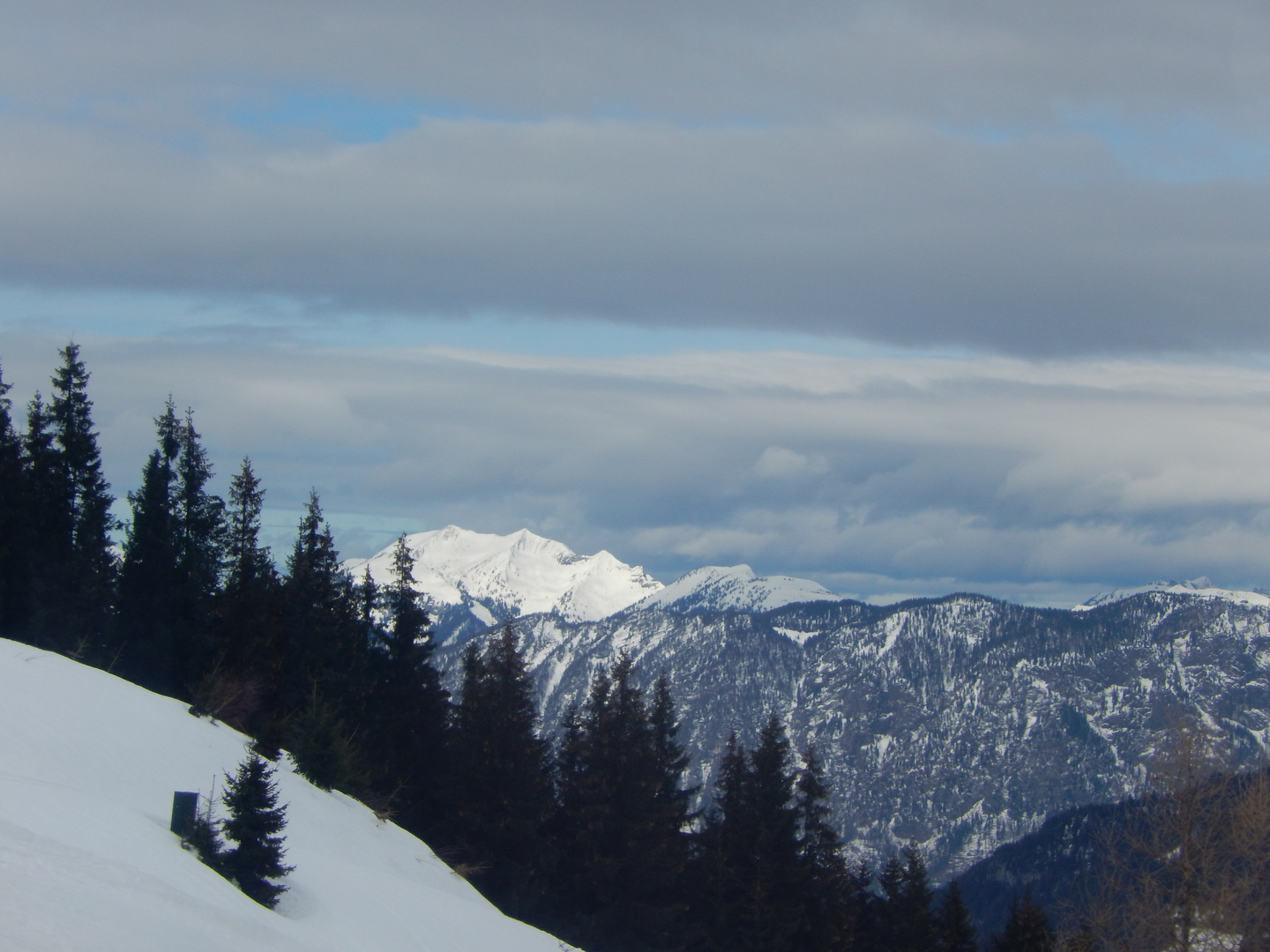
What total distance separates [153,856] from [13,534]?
38.2m

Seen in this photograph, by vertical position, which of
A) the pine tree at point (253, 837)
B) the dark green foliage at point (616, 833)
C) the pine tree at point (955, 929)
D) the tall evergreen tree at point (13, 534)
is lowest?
the pine tree at point (955, 929)

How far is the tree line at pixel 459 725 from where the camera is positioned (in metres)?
44.6

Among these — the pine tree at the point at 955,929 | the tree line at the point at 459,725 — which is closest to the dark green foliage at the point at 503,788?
the tree line at the point at 459,725

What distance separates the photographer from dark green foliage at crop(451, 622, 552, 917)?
140ft

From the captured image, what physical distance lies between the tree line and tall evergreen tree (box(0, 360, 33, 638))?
0.40 ft

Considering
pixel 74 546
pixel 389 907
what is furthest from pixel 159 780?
pixel 74 546

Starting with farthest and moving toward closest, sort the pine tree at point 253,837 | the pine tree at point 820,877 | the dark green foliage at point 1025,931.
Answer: the pine tree at point 820,877 → the dark green foliage at point 1025,931 → the pine tree at point 253,837

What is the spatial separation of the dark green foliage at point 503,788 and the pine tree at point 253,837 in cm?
2277

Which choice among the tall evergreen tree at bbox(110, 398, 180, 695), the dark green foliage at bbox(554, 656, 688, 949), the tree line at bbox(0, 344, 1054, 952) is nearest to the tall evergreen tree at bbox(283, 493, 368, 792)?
the tree line at bbox(0, 344, 1054, 952)

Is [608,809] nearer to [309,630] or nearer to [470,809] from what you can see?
[470,809]

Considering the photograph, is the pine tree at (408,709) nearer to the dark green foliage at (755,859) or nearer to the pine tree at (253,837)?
the dark green foliage at (755,859)

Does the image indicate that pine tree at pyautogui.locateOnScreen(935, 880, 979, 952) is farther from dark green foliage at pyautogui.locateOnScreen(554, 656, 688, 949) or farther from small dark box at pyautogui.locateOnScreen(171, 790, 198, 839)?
small dark box at pyautogui.locateOnScreen(171, 790, 198, 839)

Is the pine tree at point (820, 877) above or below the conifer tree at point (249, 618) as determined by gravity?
below

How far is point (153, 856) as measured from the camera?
17.2m
